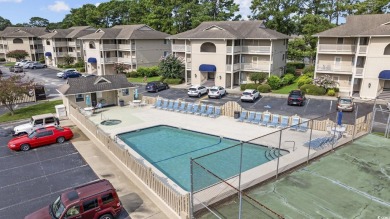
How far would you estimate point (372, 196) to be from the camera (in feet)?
44.8

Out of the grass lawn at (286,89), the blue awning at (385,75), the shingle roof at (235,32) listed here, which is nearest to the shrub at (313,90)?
the grass lawn at (286,89)

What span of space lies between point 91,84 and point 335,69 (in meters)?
32.7

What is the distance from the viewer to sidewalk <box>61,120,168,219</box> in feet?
44.7

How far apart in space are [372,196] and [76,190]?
13886mm

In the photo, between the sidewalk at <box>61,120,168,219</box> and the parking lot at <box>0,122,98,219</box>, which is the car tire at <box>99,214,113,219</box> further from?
the parking lot at <box>0,122,98,219</box>

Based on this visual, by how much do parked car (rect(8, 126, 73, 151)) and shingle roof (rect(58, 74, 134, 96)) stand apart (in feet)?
26.6

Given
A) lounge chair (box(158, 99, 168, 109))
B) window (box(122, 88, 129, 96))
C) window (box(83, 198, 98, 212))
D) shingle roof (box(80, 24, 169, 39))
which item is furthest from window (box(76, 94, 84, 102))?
shingle roof (box(80, 24, 169, 39))

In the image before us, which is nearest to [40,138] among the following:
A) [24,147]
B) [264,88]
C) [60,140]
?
[24,147]

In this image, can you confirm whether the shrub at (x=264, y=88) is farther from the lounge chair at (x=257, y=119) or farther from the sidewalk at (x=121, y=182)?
the sidewalk at (x=121, y=182)

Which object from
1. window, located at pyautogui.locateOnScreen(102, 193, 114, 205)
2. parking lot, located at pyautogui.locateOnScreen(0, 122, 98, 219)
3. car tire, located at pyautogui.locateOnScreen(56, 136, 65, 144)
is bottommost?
parking lot, located at pyautogui.locateOnScreen(0, 122, 98, 219)

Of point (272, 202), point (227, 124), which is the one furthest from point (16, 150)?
A: point (272, 202)

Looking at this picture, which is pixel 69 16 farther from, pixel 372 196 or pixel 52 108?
pixel 372 196

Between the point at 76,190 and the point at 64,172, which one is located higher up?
the point at 76,190

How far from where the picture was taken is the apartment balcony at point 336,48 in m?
39.0
